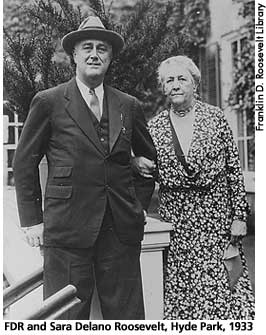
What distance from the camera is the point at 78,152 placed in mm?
1479

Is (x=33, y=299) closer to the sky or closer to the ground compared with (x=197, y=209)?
closer to the ground

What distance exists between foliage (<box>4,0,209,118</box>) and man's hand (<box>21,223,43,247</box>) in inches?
18.1

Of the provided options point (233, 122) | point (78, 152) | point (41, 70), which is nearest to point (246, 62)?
point (233, 122)

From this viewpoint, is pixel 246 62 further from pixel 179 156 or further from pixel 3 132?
pixel 3 132

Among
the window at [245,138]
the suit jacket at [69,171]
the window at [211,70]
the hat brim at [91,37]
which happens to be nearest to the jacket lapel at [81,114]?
the suit jacket at [69,171]

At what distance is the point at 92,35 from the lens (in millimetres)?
1494

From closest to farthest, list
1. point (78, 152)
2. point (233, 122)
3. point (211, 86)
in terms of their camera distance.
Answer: point (78, 152) → point (211, 86) → point (233, 122)

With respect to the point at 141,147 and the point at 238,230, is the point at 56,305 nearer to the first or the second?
the point at 141,147

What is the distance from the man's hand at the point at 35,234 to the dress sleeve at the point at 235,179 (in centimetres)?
68

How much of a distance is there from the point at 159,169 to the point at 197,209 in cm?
19

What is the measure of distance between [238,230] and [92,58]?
78 cm

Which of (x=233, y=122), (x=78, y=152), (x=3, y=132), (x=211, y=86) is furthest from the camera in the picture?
(x=233, y=122)

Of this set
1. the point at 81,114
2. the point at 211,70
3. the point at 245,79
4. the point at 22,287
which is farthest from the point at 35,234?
the point at 245,79

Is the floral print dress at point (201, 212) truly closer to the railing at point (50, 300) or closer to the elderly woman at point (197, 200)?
the elderly woman at point (197, 200)
